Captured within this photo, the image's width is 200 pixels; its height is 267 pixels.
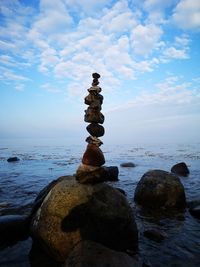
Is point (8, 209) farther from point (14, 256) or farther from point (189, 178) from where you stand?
point (189, 178)

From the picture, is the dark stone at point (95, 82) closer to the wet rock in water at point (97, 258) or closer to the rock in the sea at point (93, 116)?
the rock in the sea at point (93, 116)

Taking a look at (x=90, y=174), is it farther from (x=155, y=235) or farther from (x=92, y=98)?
(x=155, y=235)

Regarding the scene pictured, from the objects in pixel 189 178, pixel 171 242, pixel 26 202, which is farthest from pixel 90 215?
pixel 189 178

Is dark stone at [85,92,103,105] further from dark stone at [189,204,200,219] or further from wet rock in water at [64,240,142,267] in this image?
dark stone at [189,204,200,219]

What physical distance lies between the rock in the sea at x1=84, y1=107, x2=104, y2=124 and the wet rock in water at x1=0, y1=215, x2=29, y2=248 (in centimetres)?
450

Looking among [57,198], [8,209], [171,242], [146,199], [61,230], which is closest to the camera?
[61,230]

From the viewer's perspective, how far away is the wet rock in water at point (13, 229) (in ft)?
29.9

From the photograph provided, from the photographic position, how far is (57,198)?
27.9 ft

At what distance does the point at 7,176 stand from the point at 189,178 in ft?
55.2

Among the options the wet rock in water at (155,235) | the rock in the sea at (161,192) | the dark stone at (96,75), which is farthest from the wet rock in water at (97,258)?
the rock in the sea at (161,192)

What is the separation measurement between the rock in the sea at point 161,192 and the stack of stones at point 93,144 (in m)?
5.27

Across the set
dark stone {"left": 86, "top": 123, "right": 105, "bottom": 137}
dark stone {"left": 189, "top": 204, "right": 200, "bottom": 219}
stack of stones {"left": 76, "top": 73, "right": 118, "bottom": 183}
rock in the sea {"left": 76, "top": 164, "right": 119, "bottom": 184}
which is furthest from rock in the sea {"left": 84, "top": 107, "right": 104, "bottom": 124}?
dark stone {"left": 189, "top": 204, "right": 200, "bottom": 219}

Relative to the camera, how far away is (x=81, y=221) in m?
8.14

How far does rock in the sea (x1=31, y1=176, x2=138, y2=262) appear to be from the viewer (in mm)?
7949
